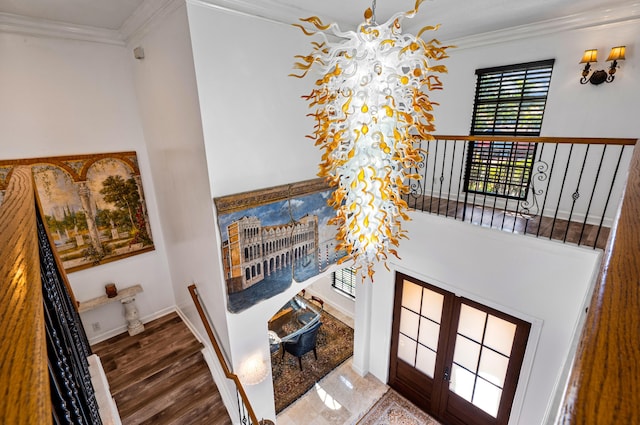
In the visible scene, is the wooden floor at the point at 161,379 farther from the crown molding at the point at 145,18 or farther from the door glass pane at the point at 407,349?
the crown molding at the point at 145,18

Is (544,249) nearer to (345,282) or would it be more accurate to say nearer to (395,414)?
(395,414)

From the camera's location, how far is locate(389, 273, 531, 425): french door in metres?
3.98

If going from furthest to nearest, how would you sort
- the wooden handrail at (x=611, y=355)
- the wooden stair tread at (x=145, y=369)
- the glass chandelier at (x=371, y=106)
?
the wooden stair tread at (x=145, y=369), the glass chandelier at (x=371, y=106), the wooden handrail at (x=611, y=355)

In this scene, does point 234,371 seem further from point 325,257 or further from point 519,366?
point 519,366

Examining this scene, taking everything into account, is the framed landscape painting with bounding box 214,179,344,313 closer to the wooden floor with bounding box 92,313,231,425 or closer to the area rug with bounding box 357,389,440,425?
the wooden floor with bounding box 92,313,231,425

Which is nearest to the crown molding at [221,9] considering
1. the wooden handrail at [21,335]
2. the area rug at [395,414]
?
the wooden handrail at [21,335]

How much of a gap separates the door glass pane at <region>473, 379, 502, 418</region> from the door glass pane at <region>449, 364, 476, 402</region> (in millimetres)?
85

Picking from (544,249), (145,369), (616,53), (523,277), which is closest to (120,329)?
(145,369)

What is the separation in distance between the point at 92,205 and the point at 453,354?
5.59m

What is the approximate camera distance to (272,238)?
3.62 m

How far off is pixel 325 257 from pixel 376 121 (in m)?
2.77

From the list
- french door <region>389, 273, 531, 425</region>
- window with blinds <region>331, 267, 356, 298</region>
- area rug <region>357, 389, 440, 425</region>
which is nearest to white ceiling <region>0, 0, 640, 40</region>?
french door <region>389, 273, 531, 425</region>

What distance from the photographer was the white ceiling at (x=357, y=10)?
3029mm

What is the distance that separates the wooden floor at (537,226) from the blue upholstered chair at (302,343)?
3.14 meters
